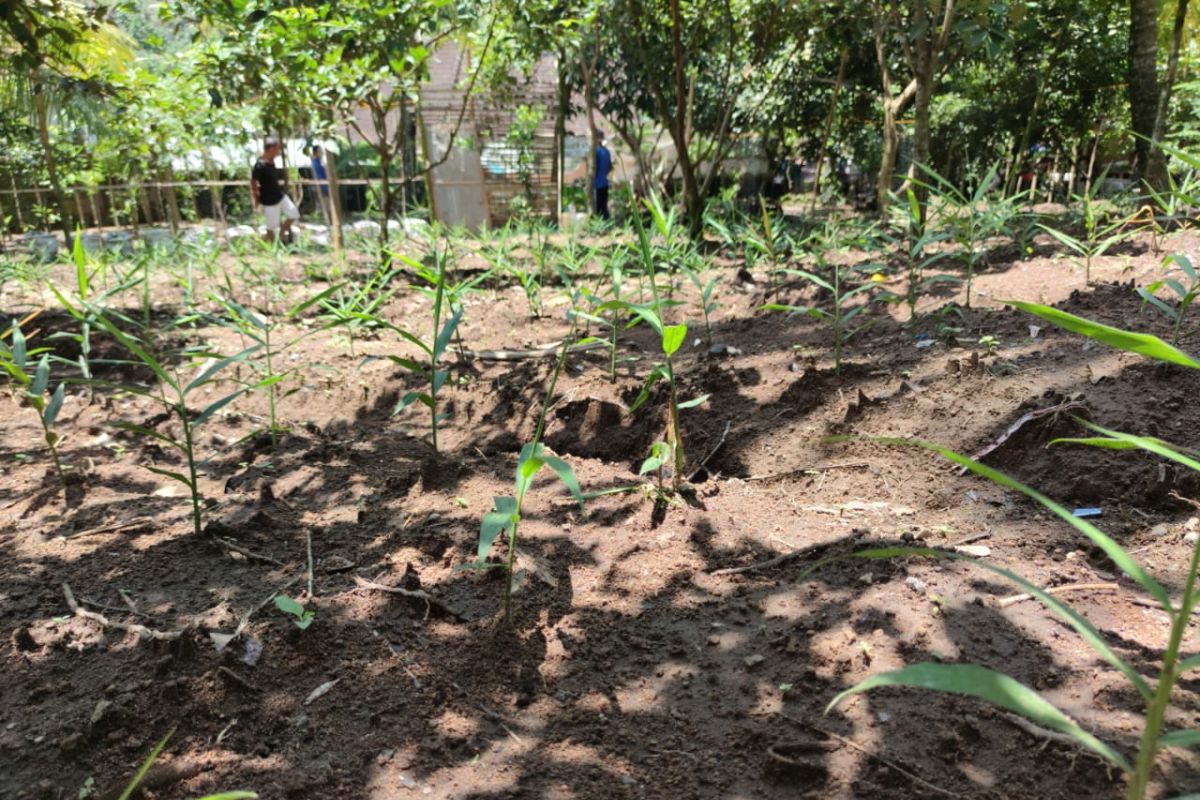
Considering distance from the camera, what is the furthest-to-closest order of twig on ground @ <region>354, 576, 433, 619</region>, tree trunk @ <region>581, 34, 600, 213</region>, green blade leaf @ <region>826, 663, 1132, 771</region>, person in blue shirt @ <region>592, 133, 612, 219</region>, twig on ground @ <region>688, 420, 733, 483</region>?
person in blue shirt @ <region>592, 133, 612, 219</region>, tree trunk @ <region>581, 34, 600, 213</region>, twig on ground @ <region>688, 420, 733, 483</region>, twig on ground @ <region>354, 576, 433, 619</region>, green blade leaf @ <region>826, 663, 1132, 771</region>

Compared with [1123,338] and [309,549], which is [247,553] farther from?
[1123,338]

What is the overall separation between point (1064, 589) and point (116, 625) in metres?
1.91

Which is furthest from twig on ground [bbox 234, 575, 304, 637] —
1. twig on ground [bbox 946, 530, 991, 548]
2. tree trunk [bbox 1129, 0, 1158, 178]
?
tree trunk [bbox 1129, 0, 1158, 178]

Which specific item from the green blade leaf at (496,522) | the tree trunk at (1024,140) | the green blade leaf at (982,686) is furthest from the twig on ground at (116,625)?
the tree trunk at (1024,140)

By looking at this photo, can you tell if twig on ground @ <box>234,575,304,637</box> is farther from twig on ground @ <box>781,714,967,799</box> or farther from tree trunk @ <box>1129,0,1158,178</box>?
tree trunk @ <box>1129,0,1158,178</box>

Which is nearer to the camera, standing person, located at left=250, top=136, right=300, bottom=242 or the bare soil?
the bare soil

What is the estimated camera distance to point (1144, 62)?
19.2 feet

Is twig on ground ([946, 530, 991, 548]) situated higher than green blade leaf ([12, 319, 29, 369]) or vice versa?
green blade leaf ([12, 319, 29, 369])

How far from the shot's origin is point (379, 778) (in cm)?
140

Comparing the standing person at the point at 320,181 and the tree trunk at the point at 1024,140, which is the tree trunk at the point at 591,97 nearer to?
the standing person at the point at 320,181

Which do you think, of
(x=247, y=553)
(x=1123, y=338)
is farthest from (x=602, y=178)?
(x=1123, y=338)

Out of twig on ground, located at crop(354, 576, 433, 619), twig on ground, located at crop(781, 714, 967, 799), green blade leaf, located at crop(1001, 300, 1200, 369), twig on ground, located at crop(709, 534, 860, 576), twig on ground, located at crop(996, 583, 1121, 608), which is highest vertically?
green blade leaf, located at crop(1001, 300, 1200, 369)

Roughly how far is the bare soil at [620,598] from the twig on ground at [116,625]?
0.07 ft

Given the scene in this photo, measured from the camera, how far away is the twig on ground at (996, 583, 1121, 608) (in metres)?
1.66
